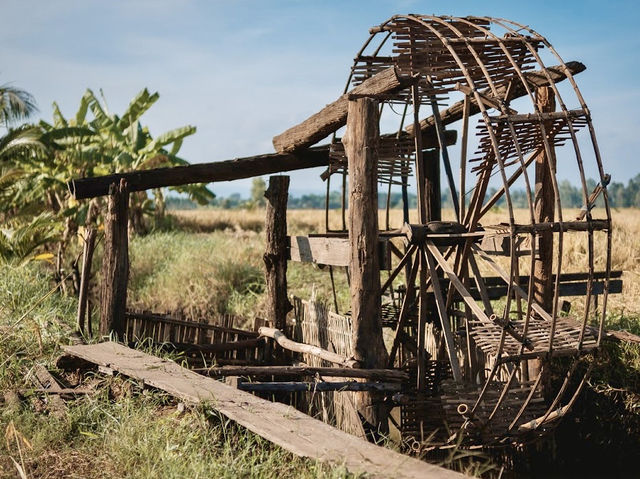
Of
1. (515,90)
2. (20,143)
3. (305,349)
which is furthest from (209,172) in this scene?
(20,143)

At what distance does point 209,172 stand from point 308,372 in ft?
8.93

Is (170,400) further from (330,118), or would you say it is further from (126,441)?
(330,118)

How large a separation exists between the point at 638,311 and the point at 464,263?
383cm

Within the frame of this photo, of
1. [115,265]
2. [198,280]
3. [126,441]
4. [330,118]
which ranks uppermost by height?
[330,118]

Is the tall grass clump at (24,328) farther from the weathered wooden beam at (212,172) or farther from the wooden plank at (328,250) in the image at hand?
the wooden plank at (328,250)

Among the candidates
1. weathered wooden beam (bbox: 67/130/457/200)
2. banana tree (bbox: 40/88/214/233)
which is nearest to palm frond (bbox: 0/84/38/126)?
banana tree (bbox: 40/88/214/233)

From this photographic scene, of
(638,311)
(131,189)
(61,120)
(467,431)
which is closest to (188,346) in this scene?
(131,189)

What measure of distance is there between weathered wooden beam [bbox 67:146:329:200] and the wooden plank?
789 millimetres

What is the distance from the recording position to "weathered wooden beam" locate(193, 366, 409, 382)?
581 centimetres

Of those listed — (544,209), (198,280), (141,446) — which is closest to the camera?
(141,446)

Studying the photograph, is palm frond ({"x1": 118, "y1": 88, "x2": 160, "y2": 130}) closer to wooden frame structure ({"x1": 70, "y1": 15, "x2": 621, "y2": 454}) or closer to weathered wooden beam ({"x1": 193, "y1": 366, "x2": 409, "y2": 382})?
wooden frame structure ({"x1": 70, "y1": 15, "x2": 621, "y2": 454})

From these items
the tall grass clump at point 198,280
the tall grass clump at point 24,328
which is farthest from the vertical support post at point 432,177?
the tall grass clump at point 24,328

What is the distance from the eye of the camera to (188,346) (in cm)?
772

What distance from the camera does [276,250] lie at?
8117 millimetres
